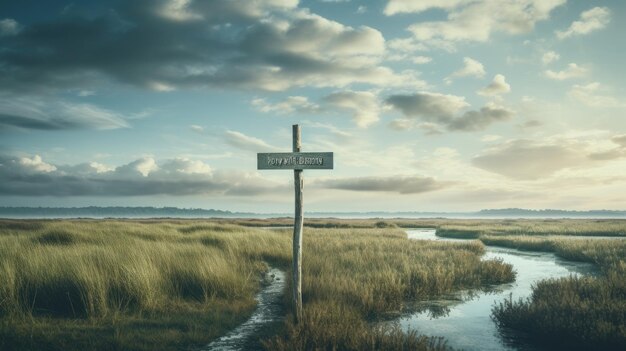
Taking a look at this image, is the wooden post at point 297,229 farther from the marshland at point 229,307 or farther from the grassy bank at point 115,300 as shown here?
the grassy bank at point 115,300

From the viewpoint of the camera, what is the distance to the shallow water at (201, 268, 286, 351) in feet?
21.7

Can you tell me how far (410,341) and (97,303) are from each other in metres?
6.44

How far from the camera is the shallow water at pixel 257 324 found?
6.62 metres

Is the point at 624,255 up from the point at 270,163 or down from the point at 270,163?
down

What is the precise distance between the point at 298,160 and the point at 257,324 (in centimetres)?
353

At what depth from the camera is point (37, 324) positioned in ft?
22.8

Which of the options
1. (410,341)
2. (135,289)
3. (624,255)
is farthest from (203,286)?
(624,255)

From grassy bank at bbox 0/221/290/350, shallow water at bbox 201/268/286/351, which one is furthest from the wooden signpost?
grassy bank at bbox 0/221/290/350

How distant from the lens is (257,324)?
7.94 m

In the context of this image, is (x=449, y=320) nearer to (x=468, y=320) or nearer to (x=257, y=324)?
(x=468, y=320)

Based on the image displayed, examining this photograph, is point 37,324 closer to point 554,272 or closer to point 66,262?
point 66,262

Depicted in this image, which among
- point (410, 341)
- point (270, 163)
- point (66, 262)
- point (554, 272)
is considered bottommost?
point (554, 272)

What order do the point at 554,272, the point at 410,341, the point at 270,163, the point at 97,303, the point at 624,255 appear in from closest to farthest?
the point at 410,341 < the point at 270,163 < the point at 97,303 < the point at 554,272 < the point at 624,255

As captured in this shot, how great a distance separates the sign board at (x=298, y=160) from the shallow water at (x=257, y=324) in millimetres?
3180
